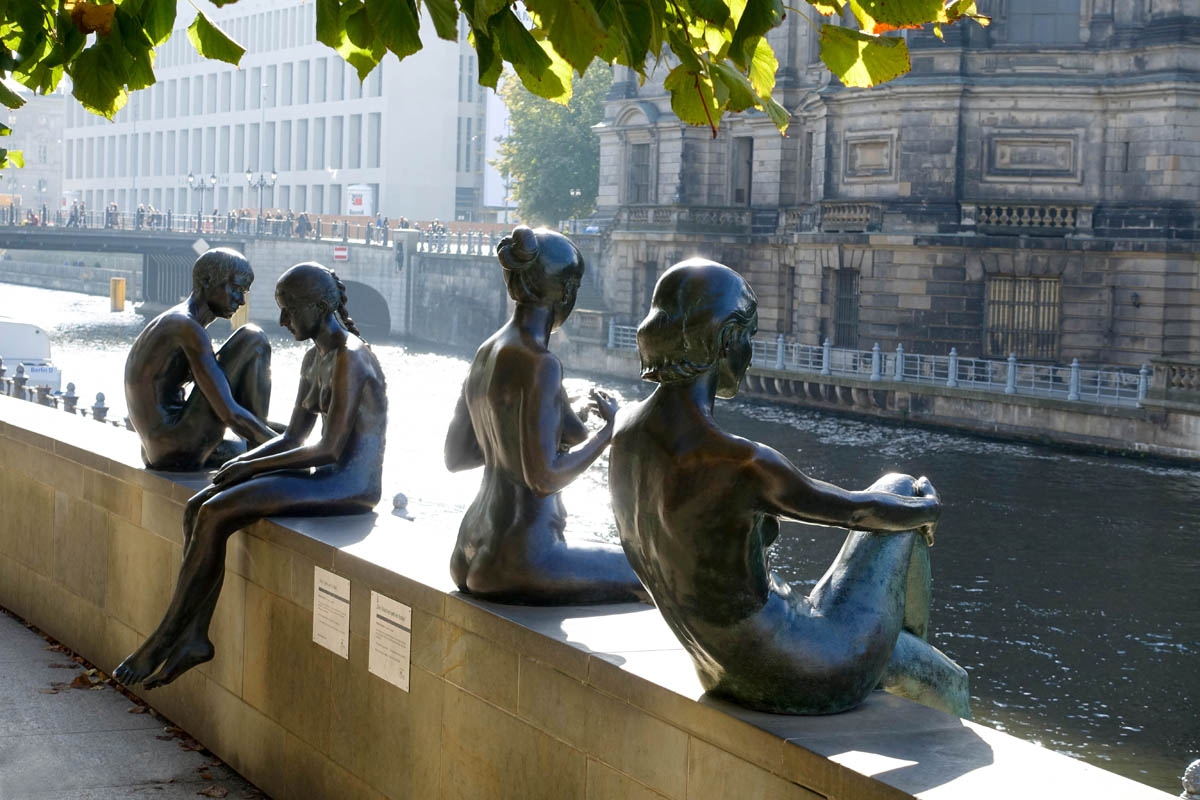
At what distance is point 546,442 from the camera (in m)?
5.20

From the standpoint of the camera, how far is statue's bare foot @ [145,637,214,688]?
20.1 ft

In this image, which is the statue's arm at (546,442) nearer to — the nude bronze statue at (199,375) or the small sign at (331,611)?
the small sign at (331,611)

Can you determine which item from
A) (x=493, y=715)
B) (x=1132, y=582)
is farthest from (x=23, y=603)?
(x=1132, y=582)

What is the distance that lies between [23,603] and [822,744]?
6056mm

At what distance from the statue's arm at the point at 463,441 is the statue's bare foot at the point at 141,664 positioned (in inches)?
52.0

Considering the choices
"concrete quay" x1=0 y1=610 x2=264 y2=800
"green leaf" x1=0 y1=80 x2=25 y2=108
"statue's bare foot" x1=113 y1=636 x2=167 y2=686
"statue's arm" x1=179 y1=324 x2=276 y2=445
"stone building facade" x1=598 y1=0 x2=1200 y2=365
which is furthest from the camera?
"stone building facade" x1=598 y1=0 x2=1200 y2=365

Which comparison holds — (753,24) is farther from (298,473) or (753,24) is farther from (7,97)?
(298,473)

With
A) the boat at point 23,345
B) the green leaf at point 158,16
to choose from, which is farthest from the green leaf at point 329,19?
the boat at point 23,345

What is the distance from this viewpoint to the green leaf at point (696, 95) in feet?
13.1

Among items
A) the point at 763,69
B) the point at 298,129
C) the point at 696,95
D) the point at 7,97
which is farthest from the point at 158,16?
the point at 298,129

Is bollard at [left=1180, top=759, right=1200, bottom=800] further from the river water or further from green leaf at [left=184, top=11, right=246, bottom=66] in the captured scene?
the river water

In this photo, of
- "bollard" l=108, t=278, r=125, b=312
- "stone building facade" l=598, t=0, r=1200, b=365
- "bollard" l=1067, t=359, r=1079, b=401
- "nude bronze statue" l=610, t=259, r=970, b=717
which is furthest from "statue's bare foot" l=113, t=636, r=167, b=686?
"bollard" l=108, t=278, r=125, b=312

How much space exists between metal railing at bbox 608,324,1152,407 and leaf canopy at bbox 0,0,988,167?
1058 inches

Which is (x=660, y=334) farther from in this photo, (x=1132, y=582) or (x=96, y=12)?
(x=1132, y=582)
